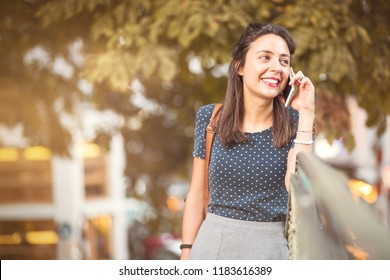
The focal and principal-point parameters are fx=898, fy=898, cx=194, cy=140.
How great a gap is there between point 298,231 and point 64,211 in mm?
17687

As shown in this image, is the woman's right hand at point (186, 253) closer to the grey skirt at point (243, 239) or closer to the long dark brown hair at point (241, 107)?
the grey skirt at point (243, 239)

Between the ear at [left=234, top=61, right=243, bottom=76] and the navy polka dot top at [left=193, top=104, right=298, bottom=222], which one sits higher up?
the ear at [left=234, top=61, right=243, bottom=76]

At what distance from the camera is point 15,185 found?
19.8 meters

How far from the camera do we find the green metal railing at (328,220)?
2.88 meters

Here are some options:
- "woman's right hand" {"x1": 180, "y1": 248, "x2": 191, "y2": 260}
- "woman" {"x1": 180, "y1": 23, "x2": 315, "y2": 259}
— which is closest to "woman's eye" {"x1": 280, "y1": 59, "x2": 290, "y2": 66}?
"woman" {"x1": 180, "y1": 23, "x2": 315, "y2": 259}

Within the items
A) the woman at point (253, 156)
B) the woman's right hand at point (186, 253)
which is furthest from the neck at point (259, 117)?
the woman's right hand at point (186, 253)

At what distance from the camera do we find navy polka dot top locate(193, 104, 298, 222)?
3312 millimetres

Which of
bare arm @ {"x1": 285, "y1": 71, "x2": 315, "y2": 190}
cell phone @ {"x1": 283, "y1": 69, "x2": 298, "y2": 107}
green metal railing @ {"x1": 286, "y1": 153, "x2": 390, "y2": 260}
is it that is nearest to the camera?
green metal railing @ {"x1": 286, "y1": 153, "x2": 390, "y2": 260}

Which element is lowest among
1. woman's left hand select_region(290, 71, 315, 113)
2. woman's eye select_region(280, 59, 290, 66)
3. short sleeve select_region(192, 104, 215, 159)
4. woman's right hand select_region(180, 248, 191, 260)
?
woman's right hand select_region(180, 248, 191, 260)

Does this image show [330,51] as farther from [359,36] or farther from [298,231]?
[298,231]

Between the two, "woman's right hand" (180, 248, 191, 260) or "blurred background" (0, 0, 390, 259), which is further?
"blurred background" (0, 0, 390, 259)

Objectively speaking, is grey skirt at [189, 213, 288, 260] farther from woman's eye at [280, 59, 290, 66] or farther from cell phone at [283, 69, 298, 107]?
woman's eye at [280, 59, 290, 66]

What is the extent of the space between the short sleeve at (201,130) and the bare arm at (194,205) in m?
0.03

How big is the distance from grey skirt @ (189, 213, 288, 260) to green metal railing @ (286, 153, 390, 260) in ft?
0.31
